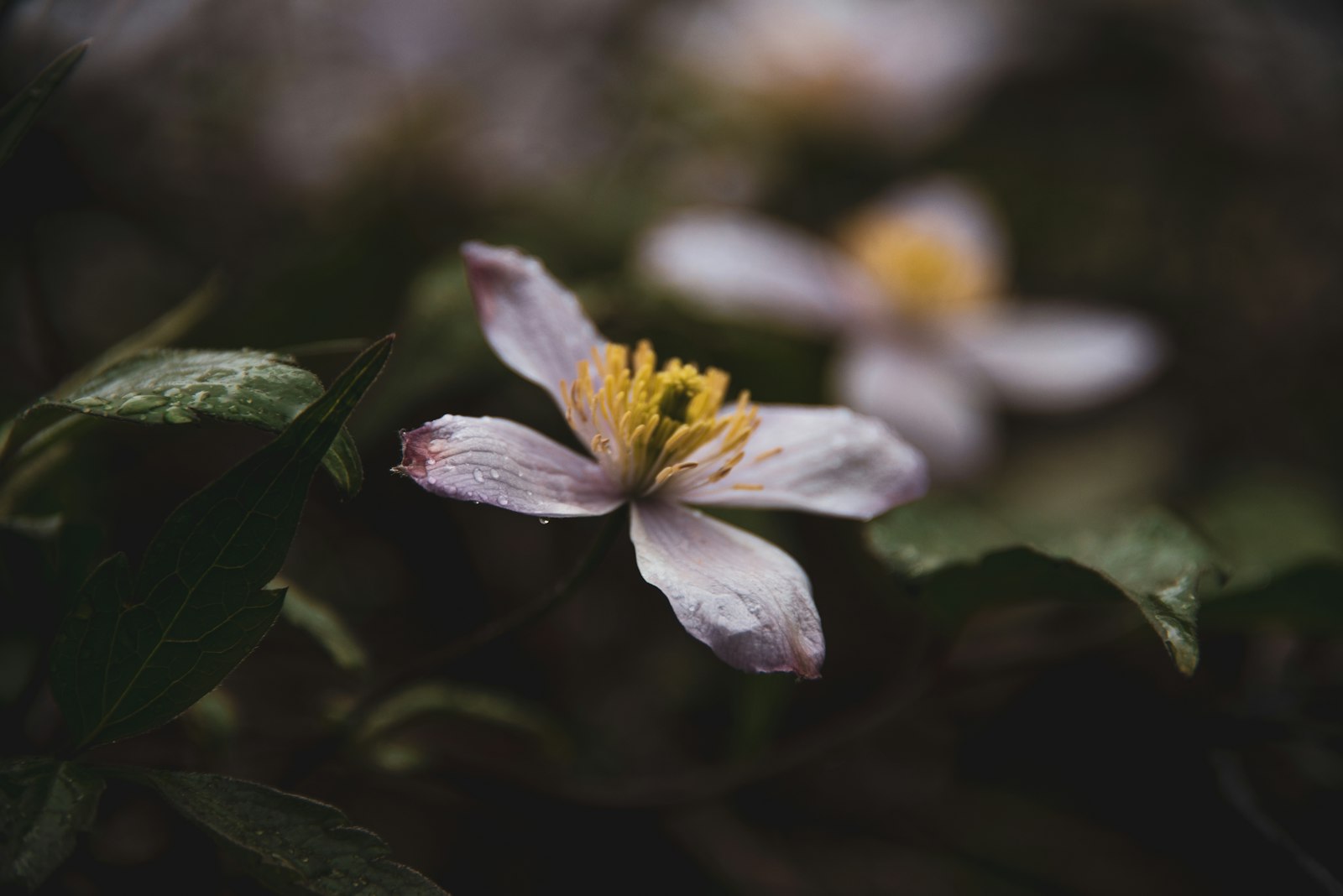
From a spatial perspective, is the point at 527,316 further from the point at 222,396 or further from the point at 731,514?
the point at 731,514

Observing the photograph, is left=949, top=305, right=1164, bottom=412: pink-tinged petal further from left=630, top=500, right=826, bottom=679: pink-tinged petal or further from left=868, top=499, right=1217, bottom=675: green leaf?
left=630, top=500, right=826, bottom=679: pink-tinged petal

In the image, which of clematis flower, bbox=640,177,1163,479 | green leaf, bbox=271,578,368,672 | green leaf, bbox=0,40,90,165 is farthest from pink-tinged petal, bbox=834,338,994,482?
green leaf, bbox=0,40,90,165

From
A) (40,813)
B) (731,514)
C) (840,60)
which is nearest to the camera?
(40,813)

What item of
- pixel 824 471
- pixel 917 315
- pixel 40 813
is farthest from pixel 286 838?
pixel 917 315

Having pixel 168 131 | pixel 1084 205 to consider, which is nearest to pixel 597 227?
pixel 168 131

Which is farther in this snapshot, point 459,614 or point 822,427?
point 459,614

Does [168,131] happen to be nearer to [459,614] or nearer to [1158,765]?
[459,614]
